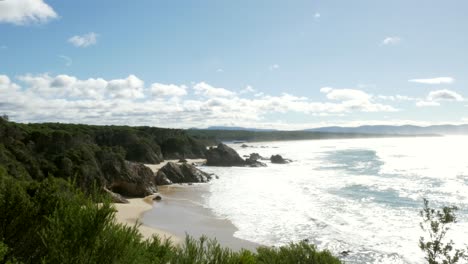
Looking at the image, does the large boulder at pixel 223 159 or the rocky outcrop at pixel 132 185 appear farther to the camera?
the large boulder at pixel 223 159

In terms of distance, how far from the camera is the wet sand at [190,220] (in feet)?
96.9

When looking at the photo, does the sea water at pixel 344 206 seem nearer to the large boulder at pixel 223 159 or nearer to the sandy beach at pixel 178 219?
the sandy beach at pixel 178 219

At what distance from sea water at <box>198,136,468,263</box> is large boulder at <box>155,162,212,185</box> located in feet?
8.88

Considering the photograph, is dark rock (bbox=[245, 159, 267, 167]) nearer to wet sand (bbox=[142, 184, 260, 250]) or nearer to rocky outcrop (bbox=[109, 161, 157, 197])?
wet sand (bbox=[142, 184, 260, 250])

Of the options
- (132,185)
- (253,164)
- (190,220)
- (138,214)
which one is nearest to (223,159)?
(253,164)

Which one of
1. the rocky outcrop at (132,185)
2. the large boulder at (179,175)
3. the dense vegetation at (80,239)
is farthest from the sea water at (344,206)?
the dense vegetation at (80,239)

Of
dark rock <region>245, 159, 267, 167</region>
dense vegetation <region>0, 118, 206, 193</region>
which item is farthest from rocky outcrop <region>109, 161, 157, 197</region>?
dark rock <region>245, 159, 267, 167</region>

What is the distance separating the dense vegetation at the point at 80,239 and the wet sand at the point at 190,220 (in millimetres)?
13178

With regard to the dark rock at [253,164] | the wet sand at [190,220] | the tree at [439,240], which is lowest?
the wet sand at [190,220]

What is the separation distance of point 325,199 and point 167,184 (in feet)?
70.1

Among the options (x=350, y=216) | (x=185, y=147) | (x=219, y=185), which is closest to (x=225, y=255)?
(x=350, y=216)

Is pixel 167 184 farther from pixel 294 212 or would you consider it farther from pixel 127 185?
pixel 294 212

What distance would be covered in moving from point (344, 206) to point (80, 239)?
34.6m

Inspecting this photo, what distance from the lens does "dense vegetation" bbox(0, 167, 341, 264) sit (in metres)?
9.85
